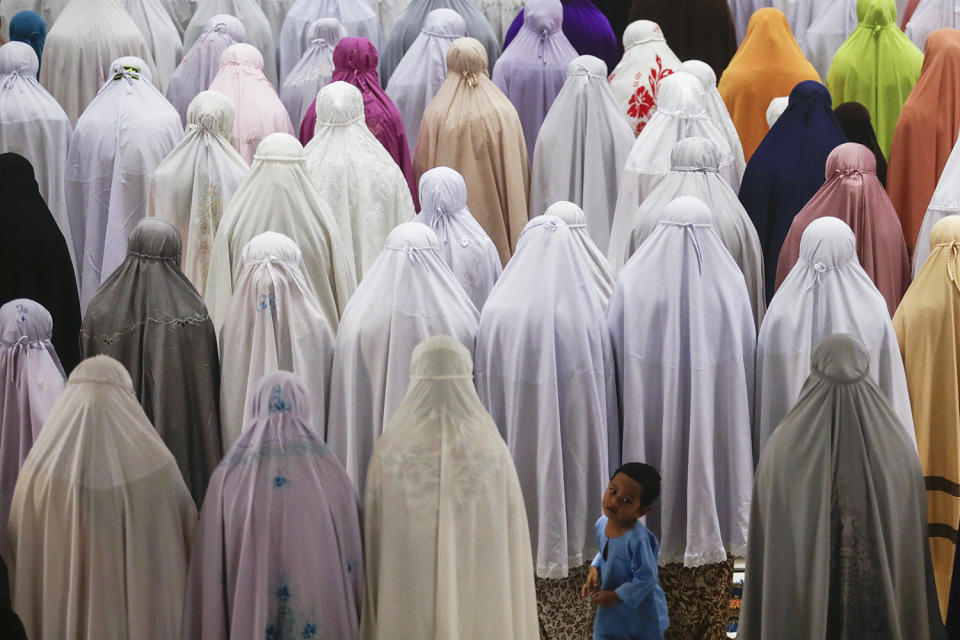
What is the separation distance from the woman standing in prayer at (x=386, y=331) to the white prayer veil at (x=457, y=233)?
78cm

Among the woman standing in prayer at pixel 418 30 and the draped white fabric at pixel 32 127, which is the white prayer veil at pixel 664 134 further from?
the draped white fabric at pixel 32 127

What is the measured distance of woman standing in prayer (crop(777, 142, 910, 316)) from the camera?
26.0 feet

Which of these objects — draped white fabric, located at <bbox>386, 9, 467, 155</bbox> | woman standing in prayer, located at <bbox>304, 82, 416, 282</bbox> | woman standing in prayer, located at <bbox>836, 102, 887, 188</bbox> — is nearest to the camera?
woman standing in prayer, located at <bbox>304, 82, 416, 282</bbox>

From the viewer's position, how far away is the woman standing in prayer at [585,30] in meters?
9.85

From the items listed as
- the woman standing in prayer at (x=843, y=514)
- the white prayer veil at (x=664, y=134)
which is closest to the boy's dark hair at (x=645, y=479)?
the woman standing in prayer at (x=843, y=514)

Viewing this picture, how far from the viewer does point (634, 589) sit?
20.9ft

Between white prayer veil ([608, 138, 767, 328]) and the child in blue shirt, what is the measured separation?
1.67m

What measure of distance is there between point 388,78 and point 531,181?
1221mm

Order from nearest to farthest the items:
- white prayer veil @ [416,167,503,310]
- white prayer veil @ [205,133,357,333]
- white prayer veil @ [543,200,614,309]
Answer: white prayer veil @ [543,200,614,309] → white prayer veil @ [205,133,357,333] → white prayer veil @ [416,167,503,310]

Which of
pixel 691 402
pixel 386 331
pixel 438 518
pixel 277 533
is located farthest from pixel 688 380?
pixel 277 533

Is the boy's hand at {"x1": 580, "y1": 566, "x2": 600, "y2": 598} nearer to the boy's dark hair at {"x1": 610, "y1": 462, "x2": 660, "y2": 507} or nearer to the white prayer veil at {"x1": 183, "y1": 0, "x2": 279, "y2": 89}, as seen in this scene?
the boy's dark hair at {"x1": 610, "y1": 462, "x2": 660, "y2": 507}

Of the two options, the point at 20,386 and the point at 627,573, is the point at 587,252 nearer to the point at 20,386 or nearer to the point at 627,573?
the point at 627,573

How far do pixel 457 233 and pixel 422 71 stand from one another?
1.89 m

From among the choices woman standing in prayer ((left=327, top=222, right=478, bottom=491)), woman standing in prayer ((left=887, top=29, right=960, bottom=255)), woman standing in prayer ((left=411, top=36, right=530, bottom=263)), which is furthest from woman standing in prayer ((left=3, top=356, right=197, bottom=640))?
woman standing in prayer ((left=887, top=29, right=960, bottom=255))
